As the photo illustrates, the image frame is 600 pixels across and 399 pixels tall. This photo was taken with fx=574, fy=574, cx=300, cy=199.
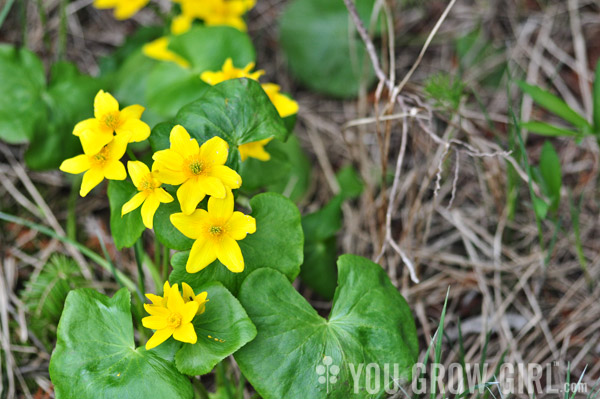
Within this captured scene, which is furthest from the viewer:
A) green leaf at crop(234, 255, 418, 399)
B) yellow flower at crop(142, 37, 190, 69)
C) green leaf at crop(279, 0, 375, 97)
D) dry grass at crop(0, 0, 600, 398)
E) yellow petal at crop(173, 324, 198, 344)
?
green leaf at crop(279, 0, 375, 97)

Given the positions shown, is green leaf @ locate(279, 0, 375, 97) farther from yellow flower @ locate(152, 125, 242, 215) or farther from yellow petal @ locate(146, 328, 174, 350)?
yellow petal @ locate(146, 328, 174, 350)

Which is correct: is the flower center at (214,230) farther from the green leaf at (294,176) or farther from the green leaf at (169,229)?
the green leaf at (294,176)

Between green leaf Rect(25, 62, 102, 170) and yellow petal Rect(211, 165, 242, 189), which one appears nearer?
yellow petal Rect(211, 165, 242, 189)

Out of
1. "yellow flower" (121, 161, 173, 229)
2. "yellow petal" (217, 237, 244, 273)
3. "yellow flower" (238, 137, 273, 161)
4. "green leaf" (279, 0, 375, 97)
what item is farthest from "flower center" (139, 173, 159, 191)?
"green leaf" (279, 0, 375, 97)

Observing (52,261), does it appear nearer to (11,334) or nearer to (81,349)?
(11,334)

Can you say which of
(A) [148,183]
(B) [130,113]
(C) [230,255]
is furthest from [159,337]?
(B) [130,113]

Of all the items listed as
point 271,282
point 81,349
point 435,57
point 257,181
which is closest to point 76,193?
point 257,181
